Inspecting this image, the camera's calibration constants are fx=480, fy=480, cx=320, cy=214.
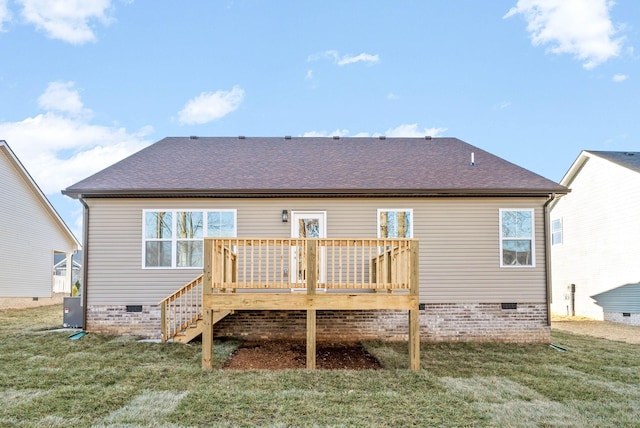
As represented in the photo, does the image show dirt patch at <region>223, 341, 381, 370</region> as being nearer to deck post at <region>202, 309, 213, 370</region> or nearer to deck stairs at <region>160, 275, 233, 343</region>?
deck post at <region>202, 309, 213, 370</region>

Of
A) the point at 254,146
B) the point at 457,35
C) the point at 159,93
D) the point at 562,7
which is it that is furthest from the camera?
the point at 159,93

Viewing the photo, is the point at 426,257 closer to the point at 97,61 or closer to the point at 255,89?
the point at 255,89

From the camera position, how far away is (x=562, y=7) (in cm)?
1596

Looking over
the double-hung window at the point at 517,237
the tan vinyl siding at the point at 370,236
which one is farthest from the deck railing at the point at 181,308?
the double-hung window at the point at 517,237

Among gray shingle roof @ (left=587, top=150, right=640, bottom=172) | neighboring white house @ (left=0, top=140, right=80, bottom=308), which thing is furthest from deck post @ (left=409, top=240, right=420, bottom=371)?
neighboring white house @ (left=0, top=140, right=80, bottom=308)

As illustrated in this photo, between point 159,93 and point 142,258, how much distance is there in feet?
35.4

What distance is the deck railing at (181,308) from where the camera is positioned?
9.69m

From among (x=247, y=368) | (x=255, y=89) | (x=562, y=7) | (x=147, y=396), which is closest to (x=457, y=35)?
(x=562, y=7)

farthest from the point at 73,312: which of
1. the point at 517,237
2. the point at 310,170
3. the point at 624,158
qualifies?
the point at 624,158

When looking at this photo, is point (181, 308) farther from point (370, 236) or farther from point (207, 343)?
point (370, 236)

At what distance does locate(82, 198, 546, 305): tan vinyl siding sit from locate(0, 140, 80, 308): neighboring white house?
9.04 meters

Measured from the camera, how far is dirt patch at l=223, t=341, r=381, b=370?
26.6ft

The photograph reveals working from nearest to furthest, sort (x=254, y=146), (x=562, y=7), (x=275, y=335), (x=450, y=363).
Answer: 1. (x=450, y=363)
2. (x=275, y=335)
3. (x=254, y=146)
4. (x=562, y=7)

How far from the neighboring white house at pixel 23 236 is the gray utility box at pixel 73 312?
7752 millimetres
